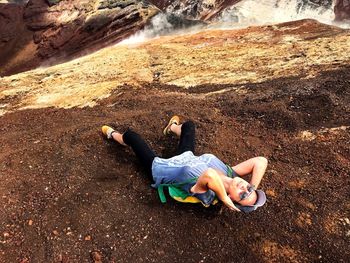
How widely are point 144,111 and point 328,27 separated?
5078mm

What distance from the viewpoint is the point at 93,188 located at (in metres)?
4.27

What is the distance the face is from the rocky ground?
522mm

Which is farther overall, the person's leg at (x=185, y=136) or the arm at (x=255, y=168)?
the person's leg at (x=185, y=136)

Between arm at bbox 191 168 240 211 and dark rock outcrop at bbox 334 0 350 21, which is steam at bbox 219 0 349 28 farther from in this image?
arm at bbox 191 168 240 211

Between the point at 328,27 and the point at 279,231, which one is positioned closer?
the point at 279,231

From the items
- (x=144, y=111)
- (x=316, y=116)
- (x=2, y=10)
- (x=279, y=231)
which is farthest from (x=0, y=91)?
(x=2, y=10)

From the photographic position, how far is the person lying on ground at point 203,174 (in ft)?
10.9

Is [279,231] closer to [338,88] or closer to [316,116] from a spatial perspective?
[316,116]

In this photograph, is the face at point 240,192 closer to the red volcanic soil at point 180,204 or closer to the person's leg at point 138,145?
the red volcanic soil at point 180,204

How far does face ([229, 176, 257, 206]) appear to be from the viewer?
10.9 ft

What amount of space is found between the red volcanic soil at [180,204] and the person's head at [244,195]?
0.48 metres

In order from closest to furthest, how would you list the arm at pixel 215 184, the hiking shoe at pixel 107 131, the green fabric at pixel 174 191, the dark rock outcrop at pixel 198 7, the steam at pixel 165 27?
the arm at pixel 215 184, the green fabric at pixel 174 191, the hiking shoe at pixel 107 131, the steam at pixel 165 27, the dark rock outcrop at pixel 198 7

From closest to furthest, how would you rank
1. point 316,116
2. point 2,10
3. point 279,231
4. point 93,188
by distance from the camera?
point 279,231 → point 93,188 → point 316,116 → point 2,10

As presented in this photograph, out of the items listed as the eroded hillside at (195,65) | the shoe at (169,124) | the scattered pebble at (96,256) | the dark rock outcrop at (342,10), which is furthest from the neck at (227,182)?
the dark rock outcrop at (342,10)
